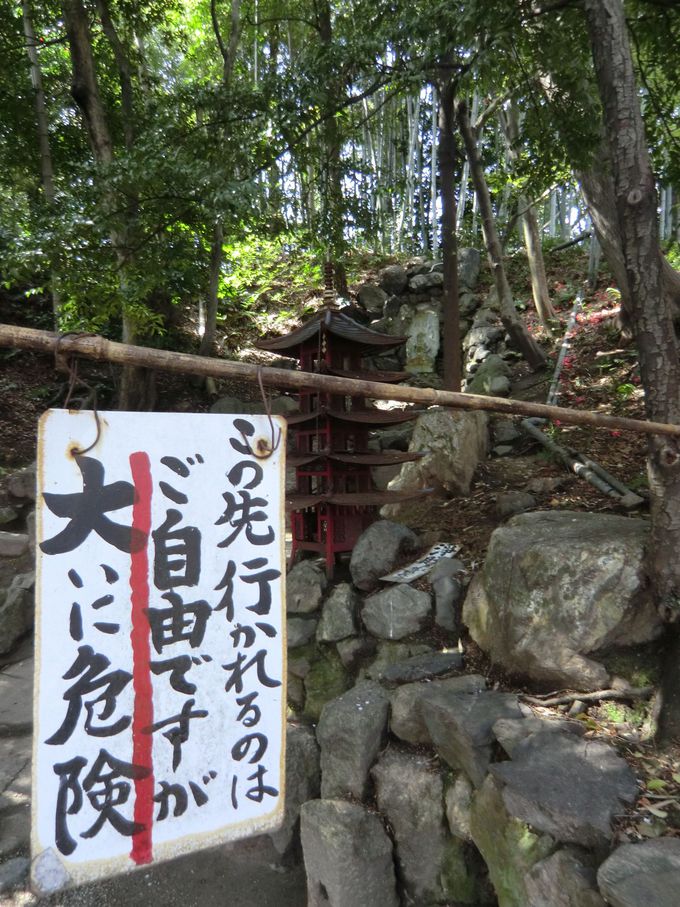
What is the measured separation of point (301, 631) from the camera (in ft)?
15.1

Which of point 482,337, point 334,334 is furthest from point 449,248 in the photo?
point 482,337

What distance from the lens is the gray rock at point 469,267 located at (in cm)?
1184

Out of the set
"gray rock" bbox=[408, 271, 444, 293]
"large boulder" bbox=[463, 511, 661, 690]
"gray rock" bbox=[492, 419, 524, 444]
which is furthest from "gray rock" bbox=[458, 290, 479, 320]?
"large boulder" bbox=[463, 511, 661, 690]

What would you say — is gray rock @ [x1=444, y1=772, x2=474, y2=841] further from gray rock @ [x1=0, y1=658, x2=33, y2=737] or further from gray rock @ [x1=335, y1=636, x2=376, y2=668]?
gray rock @ [x1=0, y1=658, x2=33, y2=737]

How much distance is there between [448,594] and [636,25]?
4.53 meters

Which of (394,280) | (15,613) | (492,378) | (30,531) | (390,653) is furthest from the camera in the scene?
(394,280)

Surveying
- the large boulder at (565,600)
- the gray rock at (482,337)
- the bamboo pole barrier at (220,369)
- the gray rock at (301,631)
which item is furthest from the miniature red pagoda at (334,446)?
the gray rock at (482,337)

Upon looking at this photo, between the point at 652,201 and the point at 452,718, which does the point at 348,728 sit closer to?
the point at 452,718

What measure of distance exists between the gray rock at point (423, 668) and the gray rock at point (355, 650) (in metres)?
0.53

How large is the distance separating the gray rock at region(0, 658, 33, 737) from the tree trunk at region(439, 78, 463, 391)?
5.70m

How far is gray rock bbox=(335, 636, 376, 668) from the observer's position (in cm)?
423

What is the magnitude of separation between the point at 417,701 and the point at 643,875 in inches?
59.3

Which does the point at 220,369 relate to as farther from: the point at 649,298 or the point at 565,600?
the point at 565,600

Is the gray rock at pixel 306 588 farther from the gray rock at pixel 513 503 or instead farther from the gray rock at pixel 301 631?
the gray rock at pixel 513 503
